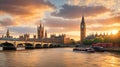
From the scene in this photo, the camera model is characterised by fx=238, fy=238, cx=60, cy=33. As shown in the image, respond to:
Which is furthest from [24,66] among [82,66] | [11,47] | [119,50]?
[11,47]

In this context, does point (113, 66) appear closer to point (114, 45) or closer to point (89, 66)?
point (89, 66)

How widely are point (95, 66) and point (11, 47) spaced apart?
8711cm

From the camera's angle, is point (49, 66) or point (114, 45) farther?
point (114, 45)

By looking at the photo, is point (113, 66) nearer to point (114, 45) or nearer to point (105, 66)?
point (105, 66)

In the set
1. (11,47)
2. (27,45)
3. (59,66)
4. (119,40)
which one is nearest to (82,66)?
(59,66)

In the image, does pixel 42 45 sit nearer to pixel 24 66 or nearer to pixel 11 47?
pixel 11 47

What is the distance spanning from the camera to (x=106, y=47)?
A: 115250 mm

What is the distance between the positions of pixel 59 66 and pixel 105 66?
9.10 metres

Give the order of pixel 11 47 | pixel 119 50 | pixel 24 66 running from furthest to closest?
1. pixel 11 47
2. pixel 119 50
3. pixel 24 66

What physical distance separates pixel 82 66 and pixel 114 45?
247 feet

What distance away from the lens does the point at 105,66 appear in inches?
1845

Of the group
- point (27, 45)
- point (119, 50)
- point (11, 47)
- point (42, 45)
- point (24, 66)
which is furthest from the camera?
point (42, 45)

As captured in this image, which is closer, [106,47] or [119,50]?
[119,50]

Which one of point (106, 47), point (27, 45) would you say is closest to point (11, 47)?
point (27, 45)
